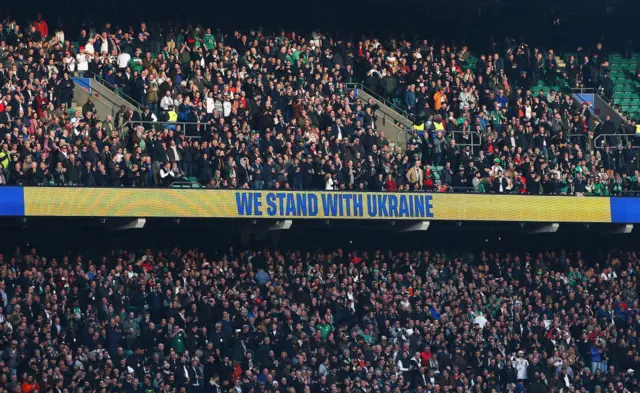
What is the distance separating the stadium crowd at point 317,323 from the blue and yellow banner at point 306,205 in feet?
4.07

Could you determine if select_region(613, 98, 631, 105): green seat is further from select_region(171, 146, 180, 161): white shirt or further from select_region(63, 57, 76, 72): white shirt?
select_region(63, 57, 76, 72): white shirt

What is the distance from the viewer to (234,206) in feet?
132

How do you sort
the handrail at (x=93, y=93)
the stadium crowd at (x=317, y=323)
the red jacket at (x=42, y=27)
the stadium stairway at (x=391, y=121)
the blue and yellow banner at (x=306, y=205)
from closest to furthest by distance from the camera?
the stadium crowd at (x=317, y=323) → the blue and yellow banner at (x=306, y=205) → the handrail at (x=93, y=93) → the red jacket at (x=42, y=27) → the stadium stairway at (x=391, y=121)

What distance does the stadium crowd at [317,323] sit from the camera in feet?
119

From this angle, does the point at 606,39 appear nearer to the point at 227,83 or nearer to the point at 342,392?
the point at 227,83

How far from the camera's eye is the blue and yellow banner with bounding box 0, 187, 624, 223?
125 feet

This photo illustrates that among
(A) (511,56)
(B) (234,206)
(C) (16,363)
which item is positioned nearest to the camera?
(C) (16,363)

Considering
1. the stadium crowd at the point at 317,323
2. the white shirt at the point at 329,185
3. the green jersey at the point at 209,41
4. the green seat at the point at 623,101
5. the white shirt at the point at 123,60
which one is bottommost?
the stadium crowd at the point at 317,323

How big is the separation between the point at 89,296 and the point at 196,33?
11.0 m

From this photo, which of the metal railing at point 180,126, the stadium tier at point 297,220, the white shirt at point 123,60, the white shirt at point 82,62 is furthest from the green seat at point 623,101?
the white shirt at point 82,62

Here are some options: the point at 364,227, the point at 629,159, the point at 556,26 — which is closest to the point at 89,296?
the point at 364,227

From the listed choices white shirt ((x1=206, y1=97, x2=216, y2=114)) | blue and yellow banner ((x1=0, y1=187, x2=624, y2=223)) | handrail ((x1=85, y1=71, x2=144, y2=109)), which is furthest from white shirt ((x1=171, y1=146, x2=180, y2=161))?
handrail ((x1=85, y1=71, x2=144, y2=109))

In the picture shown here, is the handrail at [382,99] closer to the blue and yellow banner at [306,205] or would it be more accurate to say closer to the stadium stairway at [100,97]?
the blue and yellow banner at [306,205]

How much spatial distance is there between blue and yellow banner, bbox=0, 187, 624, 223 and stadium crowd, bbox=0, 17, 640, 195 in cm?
34
